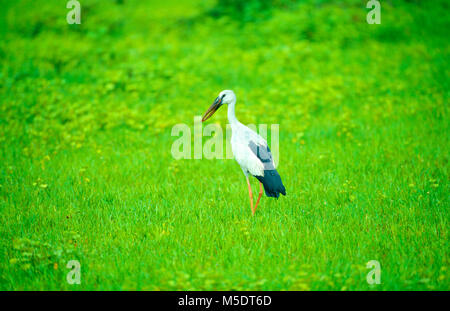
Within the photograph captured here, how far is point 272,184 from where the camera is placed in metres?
5.05

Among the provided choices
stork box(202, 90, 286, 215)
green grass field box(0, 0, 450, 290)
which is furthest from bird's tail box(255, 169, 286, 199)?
green grass field box(0, 0, 450, 290)

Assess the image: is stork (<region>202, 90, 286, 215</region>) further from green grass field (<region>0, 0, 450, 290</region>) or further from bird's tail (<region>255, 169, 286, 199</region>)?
green grass field (<region>0, 0, 450, 290</region>)

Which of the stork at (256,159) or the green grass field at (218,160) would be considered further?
the stork at (256,159)

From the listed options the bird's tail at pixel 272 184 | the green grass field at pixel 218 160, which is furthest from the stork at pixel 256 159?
the green grass field at pixel 218 160

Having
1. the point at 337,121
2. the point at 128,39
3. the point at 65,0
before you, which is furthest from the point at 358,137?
the point at 65,0

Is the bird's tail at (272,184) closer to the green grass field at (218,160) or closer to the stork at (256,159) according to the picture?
the stork at (256,159)

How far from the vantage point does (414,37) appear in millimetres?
12148

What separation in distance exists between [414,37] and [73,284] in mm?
11019

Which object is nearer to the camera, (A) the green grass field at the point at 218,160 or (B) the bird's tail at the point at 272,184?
(A) the green grass field at the point at 218,160

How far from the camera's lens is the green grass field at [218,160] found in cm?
442

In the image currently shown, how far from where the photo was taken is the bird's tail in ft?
16.5

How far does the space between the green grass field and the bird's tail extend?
13.5 inches

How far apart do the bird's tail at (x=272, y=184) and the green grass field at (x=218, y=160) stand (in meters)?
0.34

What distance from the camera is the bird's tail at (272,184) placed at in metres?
5.03
